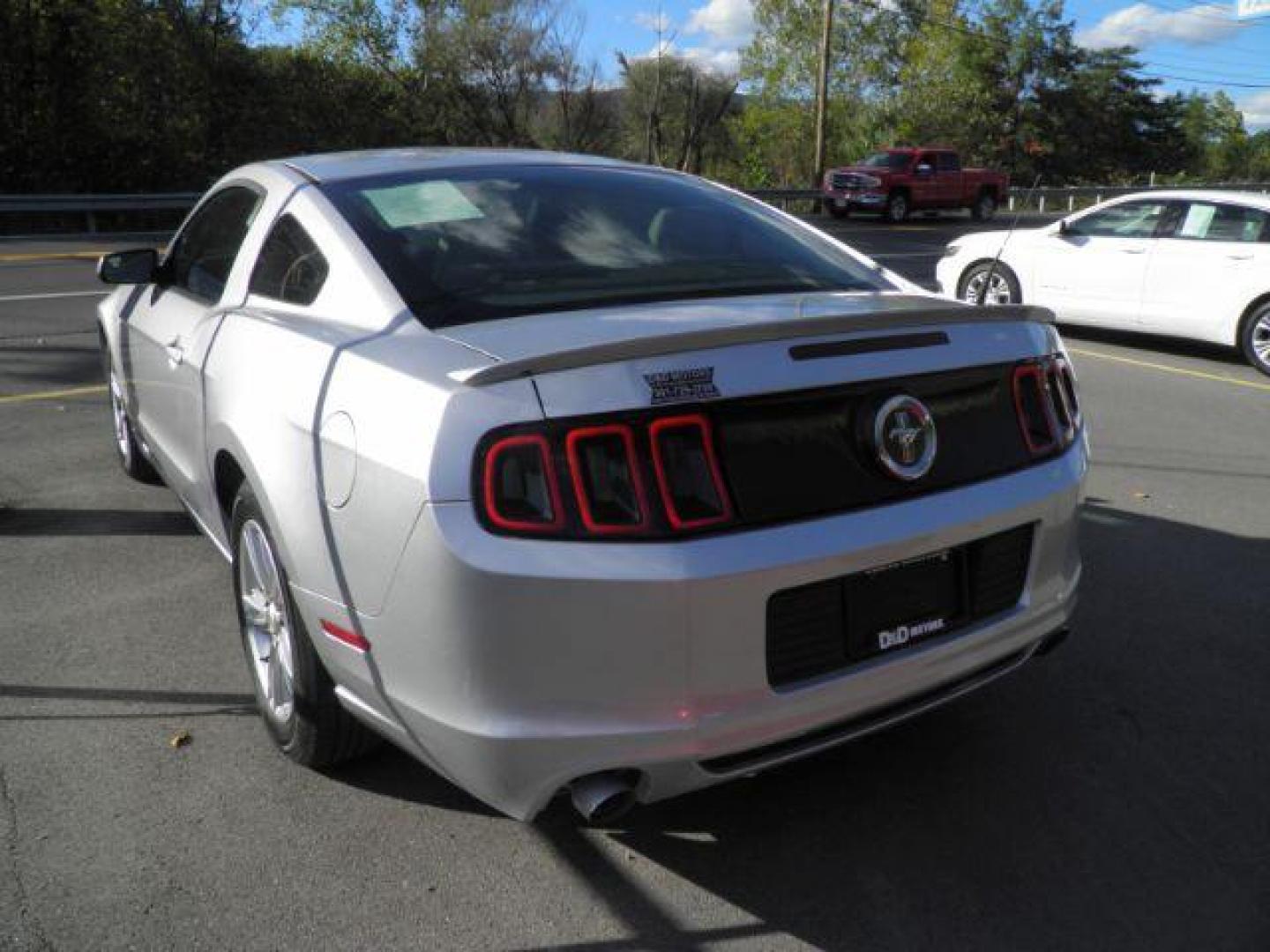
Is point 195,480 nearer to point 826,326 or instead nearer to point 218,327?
point 218,327

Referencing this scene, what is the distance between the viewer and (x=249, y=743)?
331 cm

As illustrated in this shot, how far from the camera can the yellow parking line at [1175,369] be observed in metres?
9.14

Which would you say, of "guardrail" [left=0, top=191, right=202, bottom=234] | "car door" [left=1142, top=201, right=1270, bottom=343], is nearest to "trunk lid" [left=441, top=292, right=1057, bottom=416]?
"car door" [left=1142, top=201, right=1270, bottom=343]

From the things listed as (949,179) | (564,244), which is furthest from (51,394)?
(949,179)

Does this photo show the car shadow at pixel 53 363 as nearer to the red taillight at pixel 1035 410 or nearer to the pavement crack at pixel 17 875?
the pavement crack at pixel 17 875

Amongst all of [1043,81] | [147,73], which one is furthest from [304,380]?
[1043,81]

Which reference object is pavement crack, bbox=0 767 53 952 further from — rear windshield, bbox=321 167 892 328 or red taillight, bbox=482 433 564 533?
rear windshield, bbox=321 167 892 328

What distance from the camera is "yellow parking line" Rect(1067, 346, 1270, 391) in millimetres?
9137

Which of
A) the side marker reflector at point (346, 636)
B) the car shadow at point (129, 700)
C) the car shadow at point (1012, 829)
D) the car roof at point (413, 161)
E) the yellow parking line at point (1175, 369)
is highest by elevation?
the car roof at point (413, 161)

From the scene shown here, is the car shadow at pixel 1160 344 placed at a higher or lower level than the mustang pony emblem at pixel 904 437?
lower

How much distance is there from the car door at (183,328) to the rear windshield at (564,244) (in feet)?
2.27

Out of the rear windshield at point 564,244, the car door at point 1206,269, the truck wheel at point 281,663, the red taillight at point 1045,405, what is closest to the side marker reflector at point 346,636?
the truck wheel at point 281,663

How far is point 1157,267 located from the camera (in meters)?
10.2

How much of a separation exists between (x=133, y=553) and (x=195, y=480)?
51.5 inches
